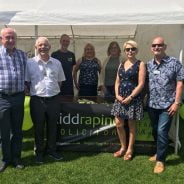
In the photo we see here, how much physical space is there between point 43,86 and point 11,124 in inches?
22.8

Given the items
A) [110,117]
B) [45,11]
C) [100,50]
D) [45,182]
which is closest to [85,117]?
[110,117]

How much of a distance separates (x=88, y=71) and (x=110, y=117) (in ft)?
3.47

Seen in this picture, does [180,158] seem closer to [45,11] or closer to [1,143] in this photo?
[1,143]

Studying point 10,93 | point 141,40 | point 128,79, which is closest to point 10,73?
point 10,93

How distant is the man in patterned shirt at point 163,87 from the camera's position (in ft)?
13.9

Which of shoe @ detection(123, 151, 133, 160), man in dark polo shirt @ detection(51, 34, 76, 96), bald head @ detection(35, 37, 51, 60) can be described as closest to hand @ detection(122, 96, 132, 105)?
shoe @ detection(123, 151, 133, 160)

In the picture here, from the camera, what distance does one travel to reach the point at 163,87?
426cm

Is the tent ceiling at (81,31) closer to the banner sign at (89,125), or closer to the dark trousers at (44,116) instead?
the banner sign at (89,125)

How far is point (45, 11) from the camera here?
470 cm

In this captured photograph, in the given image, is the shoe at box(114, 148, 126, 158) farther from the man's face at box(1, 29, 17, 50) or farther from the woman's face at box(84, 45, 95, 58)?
the man's face at box(1, 29, 17, 50)

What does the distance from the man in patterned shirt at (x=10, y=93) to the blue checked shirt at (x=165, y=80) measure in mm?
1519

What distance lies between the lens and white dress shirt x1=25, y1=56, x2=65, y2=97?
4.33 metres

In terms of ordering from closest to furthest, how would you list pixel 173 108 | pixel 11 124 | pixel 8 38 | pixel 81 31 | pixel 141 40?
pixel 8 38, pixel 173 108, pixel 11 124, pixel 141 40, pixel 81 31

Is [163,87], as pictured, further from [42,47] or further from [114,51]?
[114,51]
